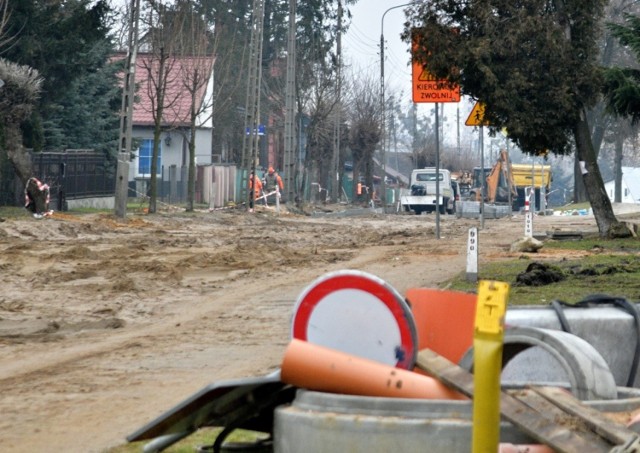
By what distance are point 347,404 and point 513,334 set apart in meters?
0.70

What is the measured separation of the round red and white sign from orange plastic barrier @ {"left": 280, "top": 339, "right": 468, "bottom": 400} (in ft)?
0.55

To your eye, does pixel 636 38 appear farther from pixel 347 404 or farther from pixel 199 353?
pixel 347 404

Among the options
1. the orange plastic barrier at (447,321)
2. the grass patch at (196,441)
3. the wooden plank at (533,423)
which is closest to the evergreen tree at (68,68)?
the grass patch at (196,441)

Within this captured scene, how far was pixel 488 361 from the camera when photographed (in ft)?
10.8

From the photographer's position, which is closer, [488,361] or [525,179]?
[488,361]

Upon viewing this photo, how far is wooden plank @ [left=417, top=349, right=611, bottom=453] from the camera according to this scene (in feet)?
12.3

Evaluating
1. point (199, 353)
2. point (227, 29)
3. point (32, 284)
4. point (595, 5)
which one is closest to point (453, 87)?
point (595, 5)

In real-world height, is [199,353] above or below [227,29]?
below

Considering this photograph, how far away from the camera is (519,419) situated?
383 centimetres

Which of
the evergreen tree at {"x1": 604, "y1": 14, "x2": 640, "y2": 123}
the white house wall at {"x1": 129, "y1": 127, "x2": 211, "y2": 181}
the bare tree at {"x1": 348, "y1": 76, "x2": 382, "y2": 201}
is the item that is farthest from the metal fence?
the bare tree at {"x1": 348, "y1": 76, "x2": 382, "y2": 201}

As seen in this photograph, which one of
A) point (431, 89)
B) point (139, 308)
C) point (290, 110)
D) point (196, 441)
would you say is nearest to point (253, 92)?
point (290, 110)

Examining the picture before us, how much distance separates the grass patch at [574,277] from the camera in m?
13.1

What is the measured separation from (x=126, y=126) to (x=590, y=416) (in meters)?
32.4

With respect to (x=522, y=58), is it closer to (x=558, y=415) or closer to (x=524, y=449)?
(x=558, y=415)
